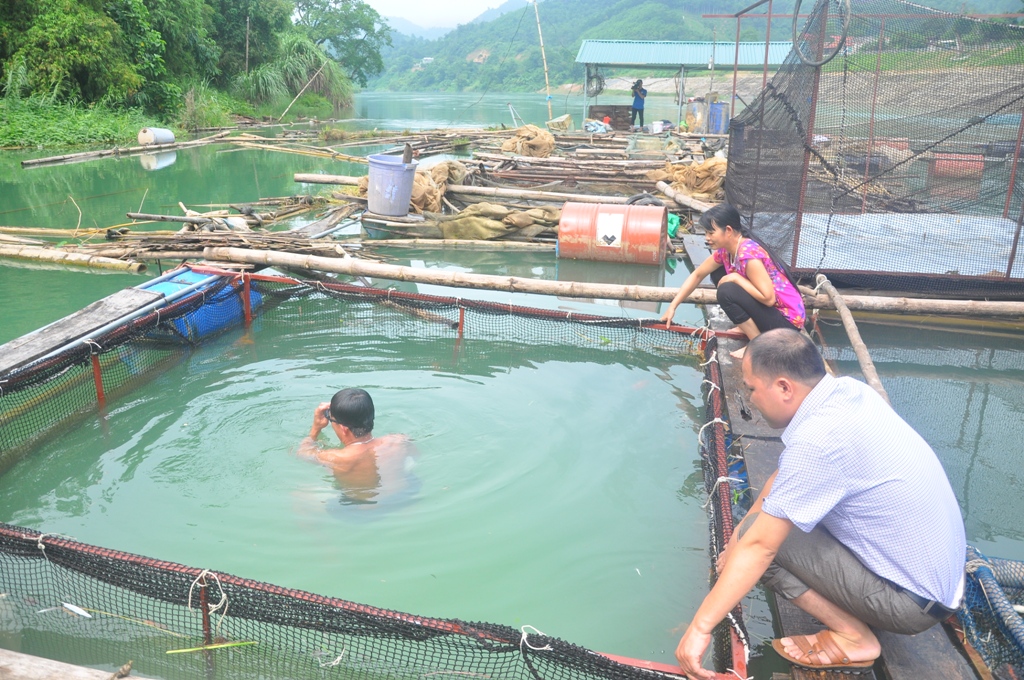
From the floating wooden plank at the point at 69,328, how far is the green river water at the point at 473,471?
0.53 m

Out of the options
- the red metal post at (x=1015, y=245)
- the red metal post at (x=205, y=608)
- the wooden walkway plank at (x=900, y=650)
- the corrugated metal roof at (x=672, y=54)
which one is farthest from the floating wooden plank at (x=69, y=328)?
the corrugated metal roof at (x=672, y=54)

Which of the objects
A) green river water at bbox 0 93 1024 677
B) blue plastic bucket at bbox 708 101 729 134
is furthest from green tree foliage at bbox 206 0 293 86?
green river water at bbox 0 93 1024 677

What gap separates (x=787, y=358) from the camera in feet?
7.16

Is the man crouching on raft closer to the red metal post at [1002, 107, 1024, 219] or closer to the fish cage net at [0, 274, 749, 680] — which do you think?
the fish cage net at [0, 274, 749, 680]

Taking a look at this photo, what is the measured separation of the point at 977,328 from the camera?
654cm

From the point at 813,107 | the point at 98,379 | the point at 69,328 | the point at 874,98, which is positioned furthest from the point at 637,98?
the point at 98,379

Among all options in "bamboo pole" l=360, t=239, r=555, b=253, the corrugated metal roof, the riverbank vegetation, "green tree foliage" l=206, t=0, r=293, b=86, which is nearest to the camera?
"bamboo pole" l=360, t=239, r=555, b=253

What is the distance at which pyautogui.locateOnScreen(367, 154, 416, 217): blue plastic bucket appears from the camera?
9.23 m

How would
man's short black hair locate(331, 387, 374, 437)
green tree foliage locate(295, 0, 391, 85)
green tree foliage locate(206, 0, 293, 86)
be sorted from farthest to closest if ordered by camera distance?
1. green tree foliage locate(295, 0, 391, 85)
2. green tree foliage locate(206, 0, 293, 86)
3. man's short black hair locate(331, 387, 374, 437)

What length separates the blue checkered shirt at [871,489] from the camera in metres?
2.06

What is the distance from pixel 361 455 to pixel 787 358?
2420mm

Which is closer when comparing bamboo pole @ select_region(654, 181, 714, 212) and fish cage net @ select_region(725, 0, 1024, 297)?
fish cage net @ select_region(725, 0, 1024, 297)

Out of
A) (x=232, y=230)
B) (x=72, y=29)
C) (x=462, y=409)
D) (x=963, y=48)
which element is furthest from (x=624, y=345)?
(x=72, y=29)

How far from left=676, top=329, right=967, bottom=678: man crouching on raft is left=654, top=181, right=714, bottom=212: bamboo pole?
7675mm
